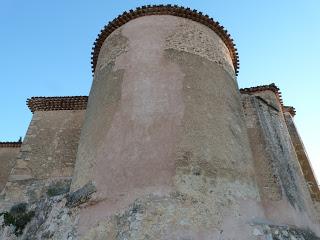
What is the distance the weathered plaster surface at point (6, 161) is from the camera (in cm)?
1290

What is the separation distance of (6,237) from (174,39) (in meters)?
6.14

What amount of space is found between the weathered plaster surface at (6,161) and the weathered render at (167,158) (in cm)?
359

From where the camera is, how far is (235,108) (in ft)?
26.0

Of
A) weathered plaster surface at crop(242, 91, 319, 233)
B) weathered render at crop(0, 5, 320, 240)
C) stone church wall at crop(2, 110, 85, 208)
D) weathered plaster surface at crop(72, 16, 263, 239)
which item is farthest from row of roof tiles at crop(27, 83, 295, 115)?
weathered plaster surface at crop(242, 91, 319, 233)

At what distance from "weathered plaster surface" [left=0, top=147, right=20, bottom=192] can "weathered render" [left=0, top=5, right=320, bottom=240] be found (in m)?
3.59

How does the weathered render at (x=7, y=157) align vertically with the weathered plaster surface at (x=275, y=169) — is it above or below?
above

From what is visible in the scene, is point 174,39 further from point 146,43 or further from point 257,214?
point 257,214

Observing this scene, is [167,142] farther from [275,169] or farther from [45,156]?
[45,156]

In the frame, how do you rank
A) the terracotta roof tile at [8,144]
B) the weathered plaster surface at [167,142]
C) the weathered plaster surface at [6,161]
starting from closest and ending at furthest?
1. the weathered plaster surface at [167,142]
2. the weathered plaster surface at [6,161]
3. the terracotta roof tile at [8,144]

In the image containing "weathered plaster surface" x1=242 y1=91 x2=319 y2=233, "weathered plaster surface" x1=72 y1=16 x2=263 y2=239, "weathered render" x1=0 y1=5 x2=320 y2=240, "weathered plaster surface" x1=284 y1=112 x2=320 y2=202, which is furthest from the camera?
"weathered plaster surface" x1=284 y1=112 x2=320 y2=202

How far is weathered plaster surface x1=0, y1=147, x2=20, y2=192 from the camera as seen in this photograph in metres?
12.9

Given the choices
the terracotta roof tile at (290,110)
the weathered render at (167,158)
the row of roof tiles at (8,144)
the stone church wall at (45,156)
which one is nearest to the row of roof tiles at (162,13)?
the weathered render at (167,158)

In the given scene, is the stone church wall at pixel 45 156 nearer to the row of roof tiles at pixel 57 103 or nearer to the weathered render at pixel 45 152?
the weathered render at pixel 45 152

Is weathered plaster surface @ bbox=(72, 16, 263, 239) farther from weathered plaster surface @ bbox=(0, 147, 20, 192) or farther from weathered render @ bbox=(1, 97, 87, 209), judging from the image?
weathered plaster surface @ bbox=(0, 147, 20, 192)
